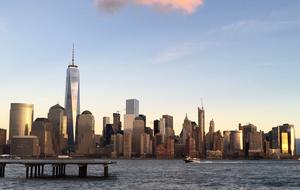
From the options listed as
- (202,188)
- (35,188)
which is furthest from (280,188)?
(35,188)

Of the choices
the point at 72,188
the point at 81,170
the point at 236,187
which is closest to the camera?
the point at 72,188

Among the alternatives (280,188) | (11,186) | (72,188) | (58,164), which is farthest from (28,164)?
(280,188)

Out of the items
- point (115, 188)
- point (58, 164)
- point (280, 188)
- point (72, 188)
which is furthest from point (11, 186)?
point (280, 188)

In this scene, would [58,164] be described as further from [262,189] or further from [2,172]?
[262,189]

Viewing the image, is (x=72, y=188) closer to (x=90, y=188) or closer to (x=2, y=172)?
(x=90, y=188)

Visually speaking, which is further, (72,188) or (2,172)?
(2,172)

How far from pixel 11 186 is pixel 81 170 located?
134ft

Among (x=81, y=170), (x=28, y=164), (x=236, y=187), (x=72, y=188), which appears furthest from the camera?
(x=81, y=170)

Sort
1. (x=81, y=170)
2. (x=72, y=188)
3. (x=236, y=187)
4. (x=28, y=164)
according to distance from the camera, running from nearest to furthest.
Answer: (x=72, y=188), (x=236, y=187), (x=28, y=164), (x=81, y=170)

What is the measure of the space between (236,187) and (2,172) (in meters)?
77.8

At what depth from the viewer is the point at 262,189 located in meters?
112

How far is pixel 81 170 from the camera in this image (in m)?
154

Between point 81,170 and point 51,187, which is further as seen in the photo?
point 81,170

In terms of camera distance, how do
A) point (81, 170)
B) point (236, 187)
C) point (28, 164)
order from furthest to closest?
point (81, 170)
point (28, 164)
point (236, 187)
